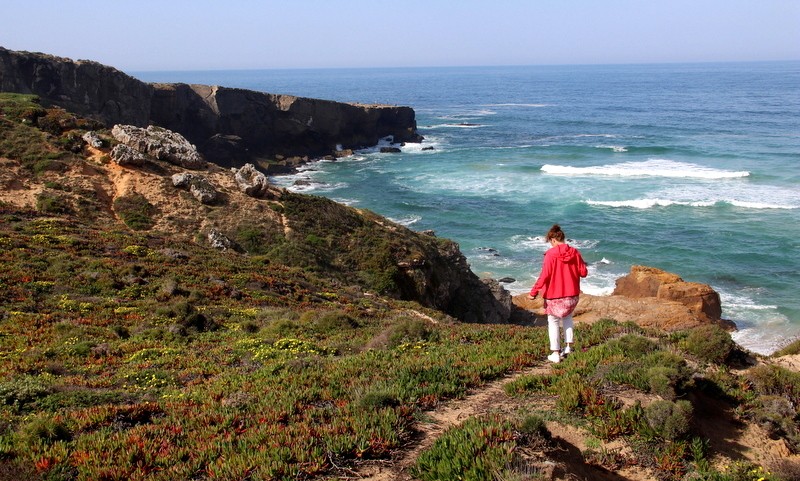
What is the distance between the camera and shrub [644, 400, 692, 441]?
688 centimetres

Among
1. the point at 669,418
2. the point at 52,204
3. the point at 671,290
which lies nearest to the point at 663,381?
the point at 669,418

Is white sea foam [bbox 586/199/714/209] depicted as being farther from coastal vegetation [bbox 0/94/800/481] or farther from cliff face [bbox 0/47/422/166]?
cliff face [bbox 0/47/422/166]

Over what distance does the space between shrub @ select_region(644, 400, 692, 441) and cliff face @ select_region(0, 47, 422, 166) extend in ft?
172

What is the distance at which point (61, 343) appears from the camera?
1268 centimetres

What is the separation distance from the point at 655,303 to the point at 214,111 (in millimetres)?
61066

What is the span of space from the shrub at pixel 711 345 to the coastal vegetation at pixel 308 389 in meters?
0.03

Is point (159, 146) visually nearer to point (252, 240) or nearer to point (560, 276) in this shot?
point (252, 240)

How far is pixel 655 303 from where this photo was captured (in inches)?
1230

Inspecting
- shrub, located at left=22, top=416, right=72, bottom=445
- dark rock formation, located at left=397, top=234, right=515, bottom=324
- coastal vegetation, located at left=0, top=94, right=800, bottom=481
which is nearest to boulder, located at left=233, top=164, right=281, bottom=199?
dark rock formation, located at left=397, top=234, right=515, bottom=324

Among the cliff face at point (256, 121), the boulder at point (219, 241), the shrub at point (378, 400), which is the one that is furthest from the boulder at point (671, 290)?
the cliff face at point (256, 121)

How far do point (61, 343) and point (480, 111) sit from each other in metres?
131

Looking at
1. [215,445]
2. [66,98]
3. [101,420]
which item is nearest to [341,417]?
[215,445]

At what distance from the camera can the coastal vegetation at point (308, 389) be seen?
6.28 meters

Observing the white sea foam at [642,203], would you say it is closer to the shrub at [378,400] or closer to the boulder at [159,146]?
the boulder at [159,146]
